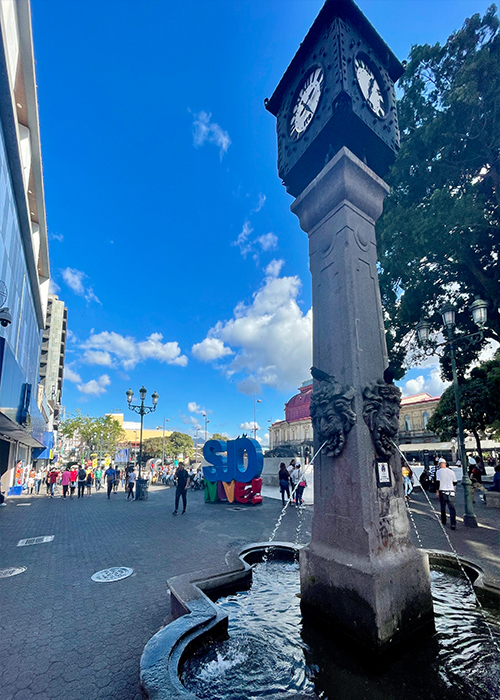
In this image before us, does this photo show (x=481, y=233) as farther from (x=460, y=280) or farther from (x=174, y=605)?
(x=174, y=605)

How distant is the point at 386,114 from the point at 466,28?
45.9 feet

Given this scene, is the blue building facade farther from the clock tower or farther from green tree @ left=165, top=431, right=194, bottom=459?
green tree @ left=165, top=431, right=194, bottom=459

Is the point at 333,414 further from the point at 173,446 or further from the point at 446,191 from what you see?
the point at 173,446

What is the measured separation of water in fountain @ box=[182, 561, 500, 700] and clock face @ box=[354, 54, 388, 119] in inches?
273

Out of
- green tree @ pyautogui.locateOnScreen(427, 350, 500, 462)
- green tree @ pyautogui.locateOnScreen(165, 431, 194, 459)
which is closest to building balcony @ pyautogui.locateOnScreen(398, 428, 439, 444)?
green tree @ pyautogui.locateOnScreen(427, 350, 500, 462)

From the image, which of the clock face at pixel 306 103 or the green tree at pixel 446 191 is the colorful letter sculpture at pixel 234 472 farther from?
the clock face at pixel 306 103

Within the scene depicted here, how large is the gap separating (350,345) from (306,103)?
4360mm

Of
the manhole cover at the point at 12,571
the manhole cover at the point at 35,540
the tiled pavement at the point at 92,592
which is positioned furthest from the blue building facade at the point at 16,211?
the manhole cover at the point at 12,571

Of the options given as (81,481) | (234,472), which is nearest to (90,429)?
(81,481)

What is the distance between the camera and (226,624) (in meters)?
3.70

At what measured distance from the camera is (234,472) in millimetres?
17172

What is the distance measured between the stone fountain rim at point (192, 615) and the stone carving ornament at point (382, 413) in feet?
7.14

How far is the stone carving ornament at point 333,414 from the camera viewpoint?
421 cm

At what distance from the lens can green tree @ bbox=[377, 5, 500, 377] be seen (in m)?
12.9
